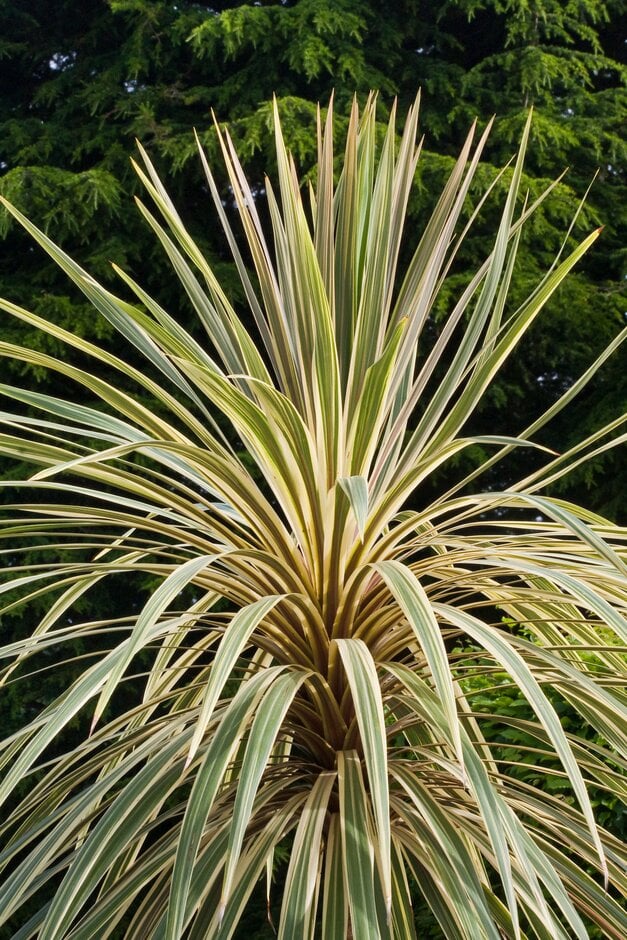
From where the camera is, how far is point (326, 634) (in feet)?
5.20

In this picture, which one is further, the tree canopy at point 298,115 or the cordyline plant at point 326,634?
the tree canopy at point 298,115

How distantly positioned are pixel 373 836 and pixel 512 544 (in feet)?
1.70

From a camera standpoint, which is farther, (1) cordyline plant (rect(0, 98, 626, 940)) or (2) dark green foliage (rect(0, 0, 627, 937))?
(2) dark green foliage (rect(0, 0, 627, 937))

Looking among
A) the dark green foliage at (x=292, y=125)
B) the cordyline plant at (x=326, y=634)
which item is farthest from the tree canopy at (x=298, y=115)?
the cordyline plant at (x=326, y=634)

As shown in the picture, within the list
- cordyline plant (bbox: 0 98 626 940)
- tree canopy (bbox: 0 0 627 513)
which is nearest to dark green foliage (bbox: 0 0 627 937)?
tree canopy (bbox: 0 0 627 513)

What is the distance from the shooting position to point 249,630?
1.22 metres

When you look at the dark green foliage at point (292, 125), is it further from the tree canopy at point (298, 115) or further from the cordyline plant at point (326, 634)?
the cordyline plant at point (326, 634)

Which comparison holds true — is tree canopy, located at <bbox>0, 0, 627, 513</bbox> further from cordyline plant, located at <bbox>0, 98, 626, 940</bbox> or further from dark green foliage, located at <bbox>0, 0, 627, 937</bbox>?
cordyline plant, located at <bbox>0, 98, 626, 940</bbox>

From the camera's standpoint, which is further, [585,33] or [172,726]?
[585,33]

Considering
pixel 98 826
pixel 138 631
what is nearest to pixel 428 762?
pixel 98 826

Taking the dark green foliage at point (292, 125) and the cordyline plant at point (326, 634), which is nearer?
the cordyline plant at point (326, 634)

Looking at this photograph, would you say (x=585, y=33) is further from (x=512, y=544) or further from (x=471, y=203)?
(x=512, y=544)

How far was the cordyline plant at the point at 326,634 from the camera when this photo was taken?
1.23 m

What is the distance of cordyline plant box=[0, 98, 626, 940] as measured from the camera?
1.23 m
